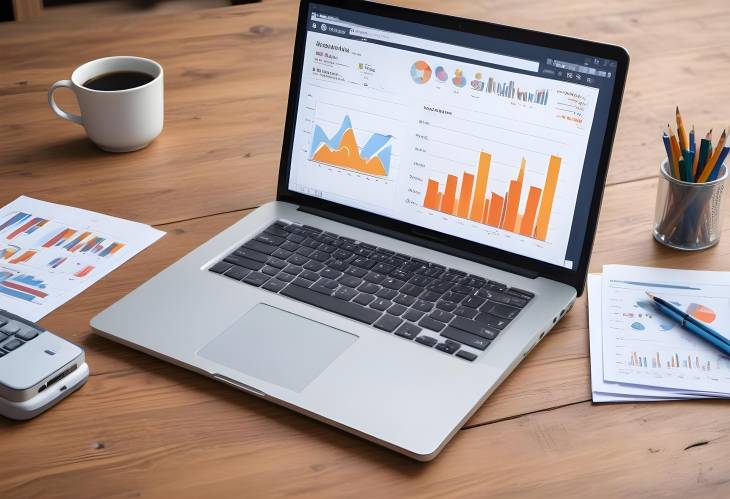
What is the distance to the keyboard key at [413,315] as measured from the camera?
3.35ft

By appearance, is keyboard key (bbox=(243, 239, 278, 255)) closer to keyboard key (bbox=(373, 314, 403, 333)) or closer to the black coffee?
keyboard key (bbox=(373, 314, 403, 333))

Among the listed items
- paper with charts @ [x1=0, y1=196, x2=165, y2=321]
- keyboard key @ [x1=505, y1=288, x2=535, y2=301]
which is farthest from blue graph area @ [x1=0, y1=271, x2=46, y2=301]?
keyboard key @ [x1=505, y1=288, x2=535, y2=301]

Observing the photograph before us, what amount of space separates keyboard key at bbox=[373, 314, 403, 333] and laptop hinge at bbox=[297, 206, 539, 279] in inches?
5.8

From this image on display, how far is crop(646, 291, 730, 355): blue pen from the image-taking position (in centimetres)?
100

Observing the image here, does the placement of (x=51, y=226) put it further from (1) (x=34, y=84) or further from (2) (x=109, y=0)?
(2) (x=109, y=0)

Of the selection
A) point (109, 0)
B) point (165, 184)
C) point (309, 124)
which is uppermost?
point (309, 124)

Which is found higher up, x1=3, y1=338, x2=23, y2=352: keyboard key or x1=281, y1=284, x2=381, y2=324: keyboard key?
x1=281, y1=284, x2=381, y2=324: keyboard key

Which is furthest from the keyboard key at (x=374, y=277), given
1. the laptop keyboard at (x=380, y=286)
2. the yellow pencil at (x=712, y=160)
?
the yellow pencil at (x=712, y=160)

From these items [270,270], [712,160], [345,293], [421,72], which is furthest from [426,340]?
[712,160]

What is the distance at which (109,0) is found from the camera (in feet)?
9.45

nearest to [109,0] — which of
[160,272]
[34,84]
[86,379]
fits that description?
[34,84]

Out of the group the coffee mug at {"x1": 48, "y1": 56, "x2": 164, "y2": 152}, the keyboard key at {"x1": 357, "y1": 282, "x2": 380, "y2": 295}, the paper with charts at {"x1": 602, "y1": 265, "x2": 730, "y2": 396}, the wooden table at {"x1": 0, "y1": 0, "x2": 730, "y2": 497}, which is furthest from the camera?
the coffee mug at {"x1": 48, "y1": 56, "x2": 164, "y2": 152}

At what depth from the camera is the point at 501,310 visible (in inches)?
40.6

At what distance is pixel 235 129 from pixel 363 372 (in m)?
0.67
